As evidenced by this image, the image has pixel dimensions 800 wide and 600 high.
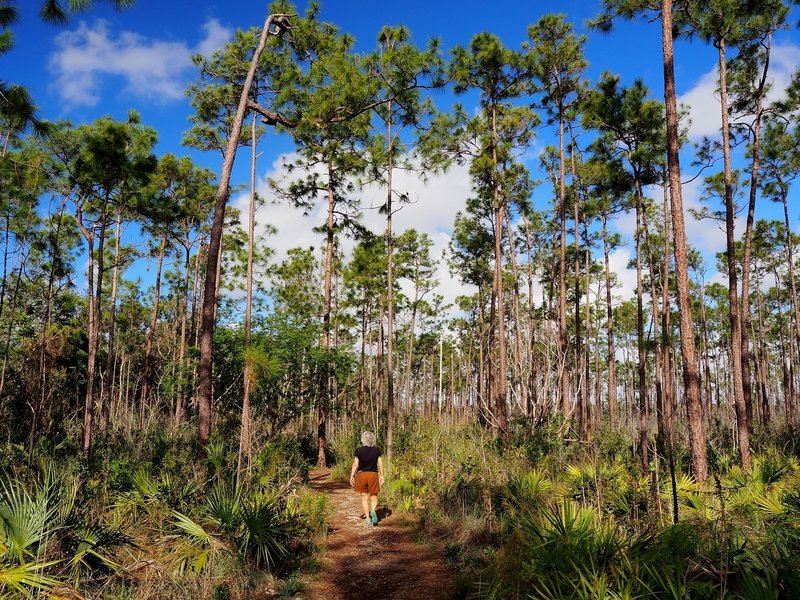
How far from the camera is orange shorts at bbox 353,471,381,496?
8.85 metres

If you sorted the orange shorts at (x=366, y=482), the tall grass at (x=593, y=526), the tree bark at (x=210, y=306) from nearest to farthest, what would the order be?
the tall grass at (x=593, y=526)
the tree bark at (x=210, y=306)
the orange shorts at (x=366, y=482)

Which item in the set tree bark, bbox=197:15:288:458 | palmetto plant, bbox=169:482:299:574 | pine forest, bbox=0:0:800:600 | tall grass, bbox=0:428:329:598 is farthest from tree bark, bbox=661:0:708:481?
tree bark, bbox=197:15:288:458

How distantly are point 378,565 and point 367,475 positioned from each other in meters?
1.98

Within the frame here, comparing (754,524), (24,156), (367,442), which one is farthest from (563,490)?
(24,156)

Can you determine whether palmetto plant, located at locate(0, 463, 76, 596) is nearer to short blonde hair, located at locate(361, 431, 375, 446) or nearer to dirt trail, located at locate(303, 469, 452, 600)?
dirt trail, located at locate(303, 469, 452, 600)

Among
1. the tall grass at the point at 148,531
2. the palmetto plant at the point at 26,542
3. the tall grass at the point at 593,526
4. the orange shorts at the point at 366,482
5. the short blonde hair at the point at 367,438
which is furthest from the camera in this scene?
the short blonde hair at the point at 367,438

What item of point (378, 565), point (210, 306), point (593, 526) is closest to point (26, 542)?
point (378, 565)

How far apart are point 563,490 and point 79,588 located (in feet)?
22.2

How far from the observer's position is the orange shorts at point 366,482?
8.85m

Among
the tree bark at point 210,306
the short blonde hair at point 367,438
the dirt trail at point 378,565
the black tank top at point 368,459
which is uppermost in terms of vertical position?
the tree bark at point 210,306

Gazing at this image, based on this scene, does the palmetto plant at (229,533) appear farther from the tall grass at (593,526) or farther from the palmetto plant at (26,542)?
the tall grass at (593,526)

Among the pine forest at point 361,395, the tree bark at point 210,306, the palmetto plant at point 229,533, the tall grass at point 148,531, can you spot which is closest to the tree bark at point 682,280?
the pine forest at point 361,395

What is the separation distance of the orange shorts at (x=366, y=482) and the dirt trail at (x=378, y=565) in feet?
2.43

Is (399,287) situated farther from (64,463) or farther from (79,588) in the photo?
(79,588)
